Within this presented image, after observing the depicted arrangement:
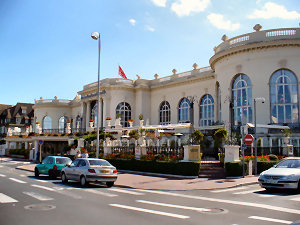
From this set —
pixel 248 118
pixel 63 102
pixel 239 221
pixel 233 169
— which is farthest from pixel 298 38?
pixel 63 102

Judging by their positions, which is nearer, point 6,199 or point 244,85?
A: point 6,199

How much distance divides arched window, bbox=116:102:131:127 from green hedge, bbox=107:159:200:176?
65.6ft

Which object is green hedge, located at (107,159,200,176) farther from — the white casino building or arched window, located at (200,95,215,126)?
arched window, located at (200,95,215,126)

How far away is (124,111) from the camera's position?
46.0 metres

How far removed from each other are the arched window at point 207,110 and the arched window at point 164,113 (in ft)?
19.8

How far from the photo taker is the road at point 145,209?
8.20 meters

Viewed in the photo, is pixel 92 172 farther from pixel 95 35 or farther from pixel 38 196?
pixel 95 35

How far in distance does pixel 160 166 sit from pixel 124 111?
2493 centimetres

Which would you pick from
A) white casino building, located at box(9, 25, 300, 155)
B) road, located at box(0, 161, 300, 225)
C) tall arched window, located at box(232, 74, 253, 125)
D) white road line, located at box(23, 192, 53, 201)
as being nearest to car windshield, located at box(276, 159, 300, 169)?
road, located at box(0, 161, 300, 225)

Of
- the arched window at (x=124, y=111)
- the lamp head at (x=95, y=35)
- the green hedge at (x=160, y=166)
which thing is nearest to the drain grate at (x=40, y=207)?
the green hedge at (x=160, y=166)

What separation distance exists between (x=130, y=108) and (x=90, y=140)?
45.1 ft

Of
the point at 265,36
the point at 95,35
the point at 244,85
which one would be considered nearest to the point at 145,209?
the point at 95,35

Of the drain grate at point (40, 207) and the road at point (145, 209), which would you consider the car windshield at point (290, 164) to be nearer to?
the road at point (145, 209)

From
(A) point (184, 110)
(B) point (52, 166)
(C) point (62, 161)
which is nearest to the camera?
(B) point (52, 166)
